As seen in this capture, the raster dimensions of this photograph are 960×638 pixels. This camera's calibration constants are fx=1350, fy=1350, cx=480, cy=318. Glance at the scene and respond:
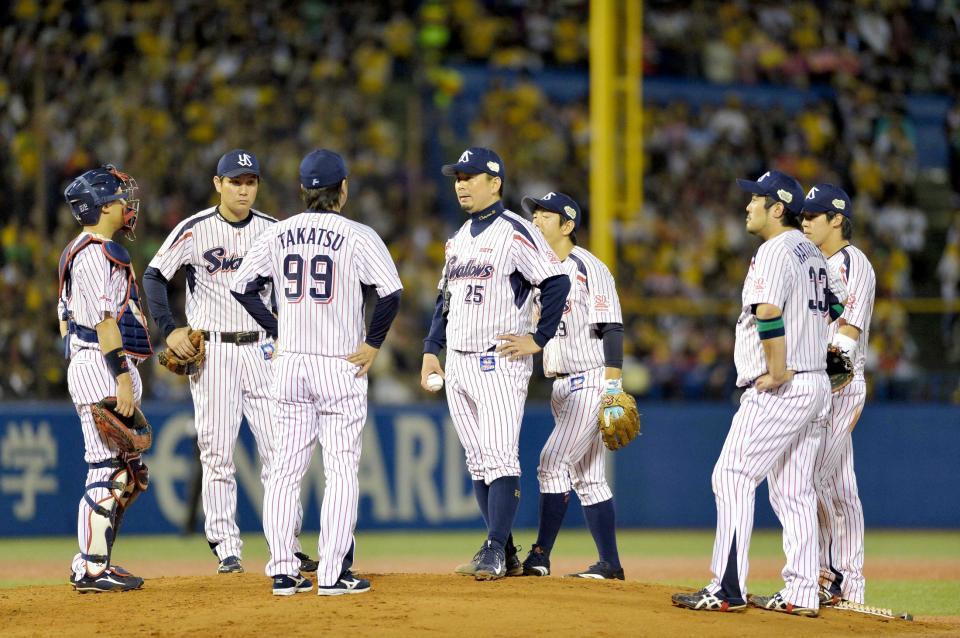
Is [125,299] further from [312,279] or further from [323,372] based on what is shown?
[323,372]

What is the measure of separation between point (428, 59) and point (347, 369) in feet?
42.9

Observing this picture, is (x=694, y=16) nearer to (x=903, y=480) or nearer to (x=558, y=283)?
(x=903, y=480)

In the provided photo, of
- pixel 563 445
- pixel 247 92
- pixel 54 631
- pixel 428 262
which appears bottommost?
pixel 54 631

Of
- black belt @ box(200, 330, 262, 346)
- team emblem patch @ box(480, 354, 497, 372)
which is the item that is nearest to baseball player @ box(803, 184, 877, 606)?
team emblem patch @ box(480, 354, 497, 372)

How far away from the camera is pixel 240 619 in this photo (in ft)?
20.3

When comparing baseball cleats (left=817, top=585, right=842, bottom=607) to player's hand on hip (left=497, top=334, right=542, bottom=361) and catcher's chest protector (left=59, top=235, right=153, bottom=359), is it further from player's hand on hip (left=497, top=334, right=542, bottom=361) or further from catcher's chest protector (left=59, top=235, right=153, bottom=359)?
catcher's chest protector (left=59, top=235, right=153, bottom=359)

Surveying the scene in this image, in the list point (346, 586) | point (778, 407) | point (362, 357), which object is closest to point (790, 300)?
point (778, 407)

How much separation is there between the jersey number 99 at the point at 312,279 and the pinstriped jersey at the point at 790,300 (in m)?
2.08

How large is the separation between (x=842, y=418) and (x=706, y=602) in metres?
1.48

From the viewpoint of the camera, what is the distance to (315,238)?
6781 millimetres

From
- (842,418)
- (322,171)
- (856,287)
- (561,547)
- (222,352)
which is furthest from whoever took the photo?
(561,547)

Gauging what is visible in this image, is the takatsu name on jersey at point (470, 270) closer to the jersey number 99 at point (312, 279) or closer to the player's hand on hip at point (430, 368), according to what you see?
the player's hand on hip at point (430, 368)

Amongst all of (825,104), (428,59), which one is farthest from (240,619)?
(825,104)

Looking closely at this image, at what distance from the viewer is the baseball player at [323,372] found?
6715 mm
